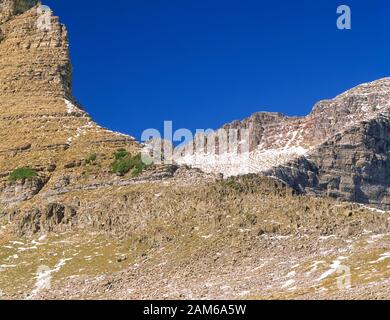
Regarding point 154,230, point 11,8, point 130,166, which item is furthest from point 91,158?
point 11,8

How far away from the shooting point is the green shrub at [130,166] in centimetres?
12962

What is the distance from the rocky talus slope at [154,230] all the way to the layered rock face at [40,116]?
30cm

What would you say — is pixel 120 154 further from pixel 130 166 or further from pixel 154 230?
pixel 154 230

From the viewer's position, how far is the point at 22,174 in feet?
440

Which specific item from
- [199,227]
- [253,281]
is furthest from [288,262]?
[199,227]

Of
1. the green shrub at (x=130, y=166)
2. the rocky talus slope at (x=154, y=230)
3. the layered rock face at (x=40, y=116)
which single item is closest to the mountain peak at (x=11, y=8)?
the layered rock face at (x=40, y=116)

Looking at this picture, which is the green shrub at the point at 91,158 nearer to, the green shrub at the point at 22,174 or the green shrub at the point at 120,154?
the green shrub at the point at 120,154

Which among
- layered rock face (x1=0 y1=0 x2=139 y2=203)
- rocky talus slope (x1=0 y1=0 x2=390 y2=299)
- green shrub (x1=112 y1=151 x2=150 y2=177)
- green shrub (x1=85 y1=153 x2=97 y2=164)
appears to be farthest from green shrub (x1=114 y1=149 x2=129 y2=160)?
green shrub (x1=85 y1=153 x2=97 y2=164)

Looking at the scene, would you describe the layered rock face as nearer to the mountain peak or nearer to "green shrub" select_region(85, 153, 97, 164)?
the mountain peak

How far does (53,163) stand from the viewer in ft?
449

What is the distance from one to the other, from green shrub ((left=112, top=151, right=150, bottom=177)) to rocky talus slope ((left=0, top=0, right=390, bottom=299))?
2.32ft

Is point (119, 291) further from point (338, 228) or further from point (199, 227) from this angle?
point (338, 228)

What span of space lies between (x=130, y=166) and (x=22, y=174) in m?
16.4

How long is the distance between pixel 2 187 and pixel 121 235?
2862 cm
